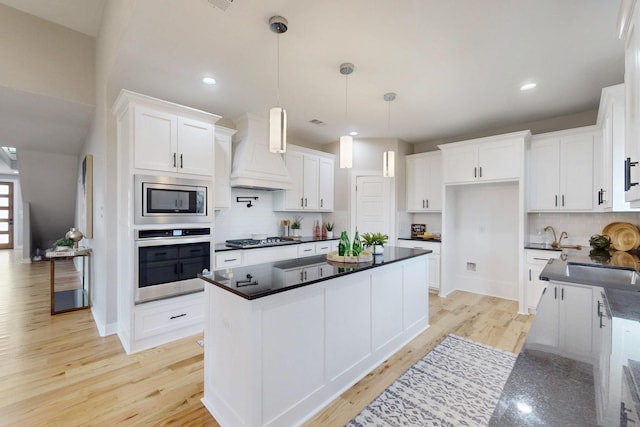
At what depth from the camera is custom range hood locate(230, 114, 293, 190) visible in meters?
3.97

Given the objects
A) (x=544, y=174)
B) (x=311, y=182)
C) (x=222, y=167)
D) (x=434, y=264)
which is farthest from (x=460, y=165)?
(x=222, y=167)

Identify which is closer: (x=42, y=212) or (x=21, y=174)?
(x=21, y=174)

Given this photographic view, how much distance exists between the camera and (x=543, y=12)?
2.03m

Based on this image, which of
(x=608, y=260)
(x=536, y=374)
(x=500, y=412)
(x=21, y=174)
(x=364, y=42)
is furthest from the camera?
(x=21, y=174)

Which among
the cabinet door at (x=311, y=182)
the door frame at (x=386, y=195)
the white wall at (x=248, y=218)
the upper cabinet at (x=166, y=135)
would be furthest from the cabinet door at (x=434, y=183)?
the upper cabinet at (x=166, y=135)

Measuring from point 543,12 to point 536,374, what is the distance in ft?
8.25

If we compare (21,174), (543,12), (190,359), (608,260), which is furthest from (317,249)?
(21,174)

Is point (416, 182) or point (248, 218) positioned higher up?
point (416, 182)

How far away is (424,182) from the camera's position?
5184mm

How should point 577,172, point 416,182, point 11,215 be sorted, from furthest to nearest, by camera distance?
Result: point 11,215 < point 416,182 < point 577,172

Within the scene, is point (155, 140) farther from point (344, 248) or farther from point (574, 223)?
point (574, 223)

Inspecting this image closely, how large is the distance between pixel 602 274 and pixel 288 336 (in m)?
2.63

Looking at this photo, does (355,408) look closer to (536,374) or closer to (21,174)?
(536,374)

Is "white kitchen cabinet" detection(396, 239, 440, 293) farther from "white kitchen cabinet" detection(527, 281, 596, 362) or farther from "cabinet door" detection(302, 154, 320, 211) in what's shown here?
"white kitchen cabinet" detection(527, 281, 596, 362)
